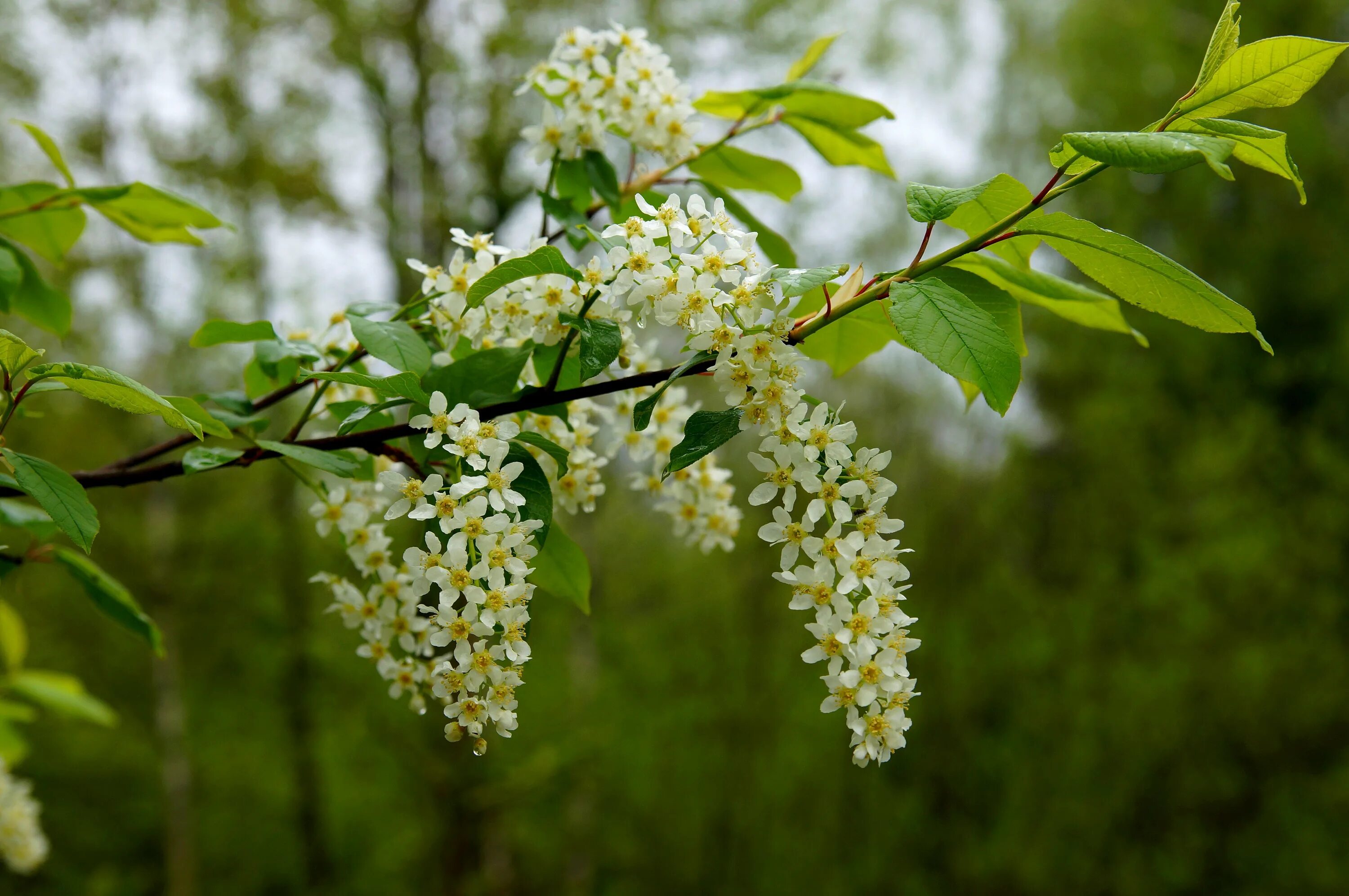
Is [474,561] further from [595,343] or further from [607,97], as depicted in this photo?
[607,97]

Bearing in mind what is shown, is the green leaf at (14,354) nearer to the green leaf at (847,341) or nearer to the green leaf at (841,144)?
the green leaf at (847,341)

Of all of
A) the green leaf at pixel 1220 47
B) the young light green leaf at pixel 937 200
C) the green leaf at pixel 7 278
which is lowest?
the young light green leaf at pixel 937 200

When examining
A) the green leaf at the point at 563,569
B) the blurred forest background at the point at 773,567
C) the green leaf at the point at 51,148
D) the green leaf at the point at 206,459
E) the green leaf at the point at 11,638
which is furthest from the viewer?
the blurred forest background at the point at 773,567

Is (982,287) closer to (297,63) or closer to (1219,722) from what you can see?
(1219,722)

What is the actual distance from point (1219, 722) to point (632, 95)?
5793 mm

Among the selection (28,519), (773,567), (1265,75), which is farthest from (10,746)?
(773,567)

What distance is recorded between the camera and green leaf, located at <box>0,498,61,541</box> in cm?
101

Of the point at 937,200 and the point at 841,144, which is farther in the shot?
the point at 841,144

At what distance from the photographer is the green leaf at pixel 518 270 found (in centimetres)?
73

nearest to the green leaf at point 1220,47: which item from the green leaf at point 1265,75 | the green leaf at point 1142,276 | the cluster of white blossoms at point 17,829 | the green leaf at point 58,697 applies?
the green leaf at point 1265,75

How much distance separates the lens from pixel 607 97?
3.81 ft

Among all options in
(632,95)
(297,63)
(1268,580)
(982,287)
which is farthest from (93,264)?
(1268,580)

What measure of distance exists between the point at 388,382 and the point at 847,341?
0.48 meters

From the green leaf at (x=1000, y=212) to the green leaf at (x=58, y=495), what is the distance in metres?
0.76
